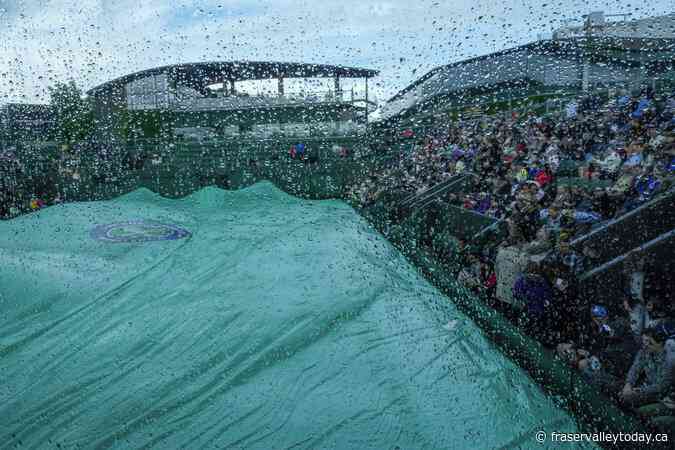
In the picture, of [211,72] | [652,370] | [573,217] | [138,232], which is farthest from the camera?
[211,72]

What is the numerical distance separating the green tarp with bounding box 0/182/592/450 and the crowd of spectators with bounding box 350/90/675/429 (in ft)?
1.38

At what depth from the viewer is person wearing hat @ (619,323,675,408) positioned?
2.17 m

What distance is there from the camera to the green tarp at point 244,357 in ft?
7.58

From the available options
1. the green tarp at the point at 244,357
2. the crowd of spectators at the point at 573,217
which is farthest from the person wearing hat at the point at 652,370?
the green tarp at the point at 244,357

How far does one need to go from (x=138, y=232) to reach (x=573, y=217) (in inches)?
231

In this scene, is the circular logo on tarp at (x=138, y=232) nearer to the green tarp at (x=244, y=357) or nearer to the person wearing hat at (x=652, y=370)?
the green tarp at (x=244, y=357)

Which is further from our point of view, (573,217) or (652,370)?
(573,217)

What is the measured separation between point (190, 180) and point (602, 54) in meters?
10.8

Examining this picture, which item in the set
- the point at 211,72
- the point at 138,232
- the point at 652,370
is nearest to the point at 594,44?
the point at 652,370

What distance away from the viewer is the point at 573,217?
4391 mm

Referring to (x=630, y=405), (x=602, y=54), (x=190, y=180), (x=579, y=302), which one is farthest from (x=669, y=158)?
(x=190, y=180)

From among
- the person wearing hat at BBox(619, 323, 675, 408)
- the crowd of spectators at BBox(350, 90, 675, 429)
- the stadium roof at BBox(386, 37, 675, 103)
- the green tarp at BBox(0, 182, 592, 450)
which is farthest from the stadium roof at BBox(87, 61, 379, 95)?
the person wearing hat at BBox(619, 323, 675, 408)

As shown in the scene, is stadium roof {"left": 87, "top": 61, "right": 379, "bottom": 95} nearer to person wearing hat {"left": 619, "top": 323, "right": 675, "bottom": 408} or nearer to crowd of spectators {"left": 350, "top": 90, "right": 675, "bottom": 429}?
crowd of spectators {"left": 350, "top": 90, "right": 675, "bottom": 429}

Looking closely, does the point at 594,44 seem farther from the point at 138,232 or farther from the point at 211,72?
the point at 211,72
